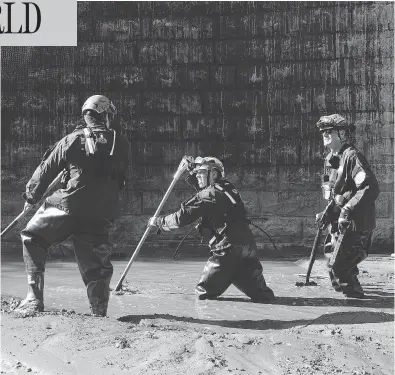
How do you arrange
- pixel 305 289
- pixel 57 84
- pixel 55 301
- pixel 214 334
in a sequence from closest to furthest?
pixel 214 334 < pixel 55 301 < pixel 305 289 < pixel 57 84

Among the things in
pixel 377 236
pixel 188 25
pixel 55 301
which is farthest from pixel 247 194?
pixel 55 301

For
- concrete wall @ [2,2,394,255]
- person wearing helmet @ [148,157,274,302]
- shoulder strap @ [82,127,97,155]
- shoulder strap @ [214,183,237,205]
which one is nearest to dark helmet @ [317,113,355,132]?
person wearing helmet @ [148,157,274,302]

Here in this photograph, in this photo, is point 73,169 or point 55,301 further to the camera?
point 55,301

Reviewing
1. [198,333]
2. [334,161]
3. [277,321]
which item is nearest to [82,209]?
[198,333]

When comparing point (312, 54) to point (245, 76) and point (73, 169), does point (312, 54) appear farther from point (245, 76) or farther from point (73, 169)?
point (73, 169)

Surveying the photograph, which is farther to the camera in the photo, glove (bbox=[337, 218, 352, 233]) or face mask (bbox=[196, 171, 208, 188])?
glove (bbox=[337, 218, 352, 233])

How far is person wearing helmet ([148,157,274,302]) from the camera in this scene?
7078mm

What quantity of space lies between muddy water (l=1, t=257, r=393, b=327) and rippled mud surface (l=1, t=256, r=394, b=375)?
0.01 meters

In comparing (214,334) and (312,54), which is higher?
(312,54)

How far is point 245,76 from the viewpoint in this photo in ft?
39.4

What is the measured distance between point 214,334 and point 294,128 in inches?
275

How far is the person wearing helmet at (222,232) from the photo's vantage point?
7078 millimetres

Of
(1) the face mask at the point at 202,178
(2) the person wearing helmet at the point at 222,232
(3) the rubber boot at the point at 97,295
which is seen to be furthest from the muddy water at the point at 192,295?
(1) the face mask at the point at 202,178

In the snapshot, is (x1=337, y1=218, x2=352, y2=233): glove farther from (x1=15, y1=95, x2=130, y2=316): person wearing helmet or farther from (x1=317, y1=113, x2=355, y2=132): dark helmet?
(x1=15, y1=95, x2=130, y2=316): person wearing helmet
